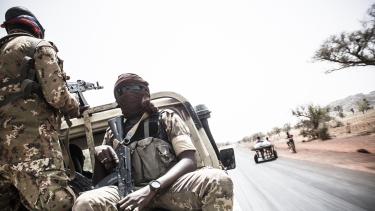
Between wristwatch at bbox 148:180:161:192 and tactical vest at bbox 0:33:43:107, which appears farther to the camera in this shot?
tactical vest at bbox 0:33:43:107

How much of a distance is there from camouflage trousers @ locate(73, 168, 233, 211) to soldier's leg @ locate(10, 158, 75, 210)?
249 mm

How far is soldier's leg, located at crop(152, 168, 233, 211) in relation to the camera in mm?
1861

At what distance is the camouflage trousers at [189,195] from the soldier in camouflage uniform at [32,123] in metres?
0.32

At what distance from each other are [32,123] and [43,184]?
484mm

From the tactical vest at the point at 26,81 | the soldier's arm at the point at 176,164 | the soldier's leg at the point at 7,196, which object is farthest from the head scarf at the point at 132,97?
the soldier's leg at the point at 7,196

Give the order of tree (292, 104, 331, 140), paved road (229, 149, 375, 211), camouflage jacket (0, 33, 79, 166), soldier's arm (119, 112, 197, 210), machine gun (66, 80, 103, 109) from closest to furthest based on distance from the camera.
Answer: soldier's arm (119, 112, 197, 210) < camouflage jacket (0, 33, 79, 166) < machine gun (66, 80, 103, 109) < paved road (229, 149, 375, 211) < tree (292, 104, 331, 140)

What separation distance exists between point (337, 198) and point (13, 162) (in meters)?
7.60

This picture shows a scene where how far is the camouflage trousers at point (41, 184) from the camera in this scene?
2023mm

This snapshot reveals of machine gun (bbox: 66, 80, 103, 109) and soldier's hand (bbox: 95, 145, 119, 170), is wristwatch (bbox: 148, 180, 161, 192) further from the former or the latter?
machine gun (bbox: 66, 80, 103, 109)

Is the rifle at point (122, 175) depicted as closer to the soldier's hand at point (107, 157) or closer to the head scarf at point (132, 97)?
the soldier's hand at point (107, 157)

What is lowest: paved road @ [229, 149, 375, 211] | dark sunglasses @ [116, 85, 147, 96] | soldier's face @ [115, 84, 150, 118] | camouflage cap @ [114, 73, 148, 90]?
paved road @ [229, 149, 375, 211]

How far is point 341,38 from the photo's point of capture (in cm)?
2641

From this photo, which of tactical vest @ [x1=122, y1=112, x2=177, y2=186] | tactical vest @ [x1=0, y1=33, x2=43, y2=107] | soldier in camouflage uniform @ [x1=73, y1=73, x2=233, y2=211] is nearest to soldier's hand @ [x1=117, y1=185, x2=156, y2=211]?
soldier in camouflage uniform @ [x1=73, y1=73, x2=233, y2=211]

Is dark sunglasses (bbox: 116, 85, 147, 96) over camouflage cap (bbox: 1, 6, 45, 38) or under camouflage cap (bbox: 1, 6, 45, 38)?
under
